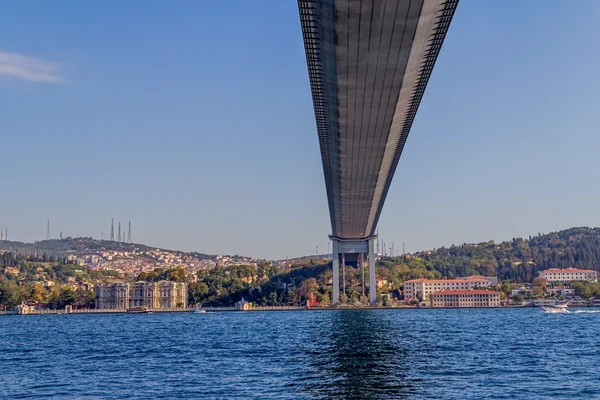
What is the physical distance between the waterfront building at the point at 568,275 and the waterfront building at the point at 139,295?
205 feet

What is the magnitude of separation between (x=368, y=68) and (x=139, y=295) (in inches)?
3677

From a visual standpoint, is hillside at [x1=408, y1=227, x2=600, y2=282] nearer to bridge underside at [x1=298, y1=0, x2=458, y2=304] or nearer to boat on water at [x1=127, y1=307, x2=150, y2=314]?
boat on water at [x1=127, y1=307, x2=150, y2=314]

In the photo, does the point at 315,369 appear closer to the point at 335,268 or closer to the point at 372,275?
the point at 335,268

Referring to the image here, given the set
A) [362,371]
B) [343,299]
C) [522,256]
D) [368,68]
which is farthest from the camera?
[522,256]

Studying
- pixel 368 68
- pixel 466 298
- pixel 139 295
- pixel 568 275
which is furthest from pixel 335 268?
pixel 368 68

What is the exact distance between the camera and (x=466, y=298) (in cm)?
10469

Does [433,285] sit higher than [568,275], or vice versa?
[568,275]

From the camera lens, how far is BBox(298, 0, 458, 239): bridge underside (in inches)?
650

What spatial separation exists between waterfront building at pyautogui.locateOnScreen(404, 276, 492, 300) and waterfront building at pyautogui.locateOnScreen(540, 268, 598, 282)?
16872 millimetres

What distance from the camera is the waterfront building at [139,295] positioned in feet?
352

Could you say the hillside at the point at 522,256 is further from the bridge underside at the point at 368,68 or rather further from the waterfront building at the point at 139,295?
the bridge underside at the point at 368,68

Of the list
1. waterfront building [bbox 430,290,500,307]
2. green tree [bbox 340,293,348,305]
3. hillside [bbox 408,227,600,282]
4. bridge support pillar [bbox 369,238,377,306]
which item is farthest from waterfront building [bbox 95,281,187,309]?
hillside [bbox 408,227,600,282]

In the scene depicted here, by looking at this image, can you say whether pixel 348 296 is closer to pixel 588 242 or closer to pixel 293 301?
pixel 293 301

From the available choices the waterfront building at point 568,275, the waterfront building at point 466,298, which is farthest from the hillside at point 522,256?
the waterfront building at point 466,298
